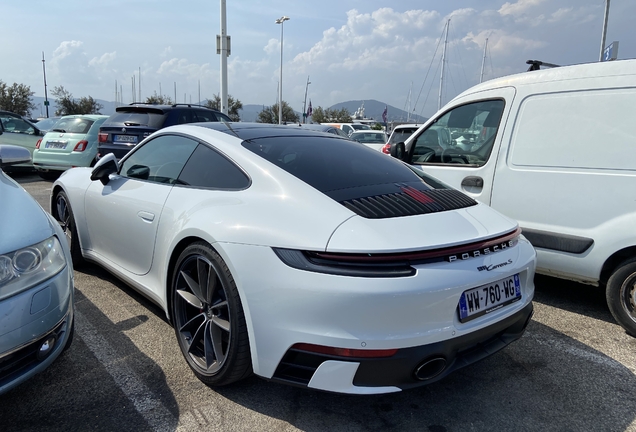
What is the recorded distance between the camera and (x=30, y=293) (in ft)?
6.55

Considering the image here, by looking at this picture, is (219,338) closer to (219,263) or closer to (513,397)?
(219,263)

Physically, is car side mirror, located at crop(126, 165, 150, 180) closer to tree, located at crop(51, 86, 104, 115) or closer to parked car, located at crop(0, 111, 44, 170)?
parked car, located at crop(0, 111, 44, 170)

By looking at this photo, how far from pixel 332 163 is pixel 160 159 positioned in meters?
1.34

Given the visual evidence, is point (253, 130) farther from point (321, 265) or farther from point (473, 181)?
point (473, 181)

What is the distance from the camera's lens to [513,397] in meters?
2.46

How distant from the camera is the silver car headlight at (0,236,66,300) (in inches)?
75.9

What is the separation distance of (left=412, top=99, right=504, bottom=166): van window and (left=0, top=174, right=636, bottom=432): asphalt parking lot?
1.76m

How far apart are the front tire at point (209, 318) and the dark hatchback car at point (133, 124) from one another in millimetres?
6048

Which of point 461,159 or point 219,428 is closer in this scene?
point 219,428

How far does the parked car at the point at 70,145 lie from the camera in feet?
31.0

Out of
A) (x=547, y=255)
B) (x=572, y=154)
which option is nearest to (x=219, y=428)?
(x=547, y=255)

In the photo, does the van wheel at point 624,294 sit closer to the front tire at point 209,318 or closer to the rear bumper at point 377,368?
the rear bumper at point 377,368

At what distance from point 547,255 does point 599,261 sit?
0.37 m

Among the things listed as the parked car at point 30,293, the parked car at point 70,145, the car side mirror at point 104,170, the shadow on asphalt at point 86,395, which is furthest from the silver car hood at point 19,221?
the parked car at point 70,145
